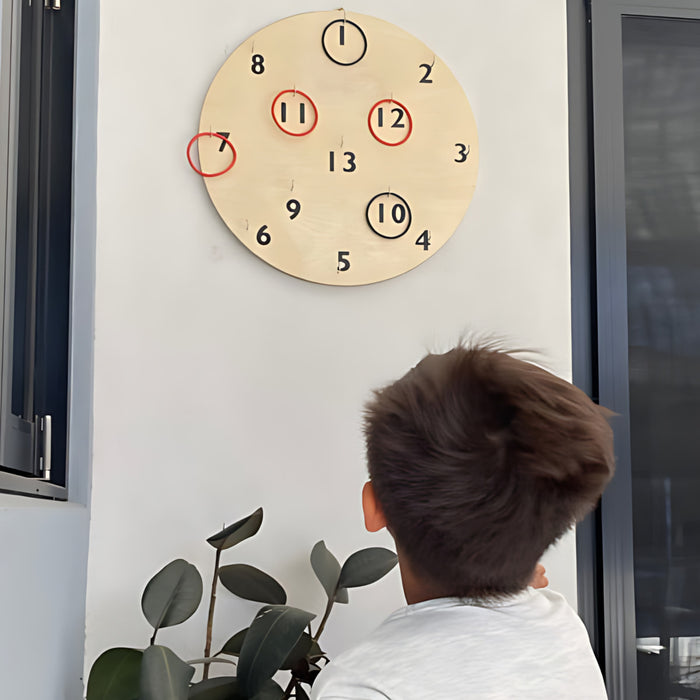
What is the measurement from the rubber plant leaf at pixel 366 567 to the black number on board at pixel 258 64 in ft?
2.83

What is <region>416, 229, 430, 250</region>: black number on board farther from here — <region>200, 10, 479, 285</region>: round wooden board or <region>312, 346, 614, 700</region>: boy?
<region>312, 346, 614, 700</region>: boy

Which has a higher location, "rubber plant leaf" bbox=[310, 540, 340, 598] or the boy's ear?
the boy's ear

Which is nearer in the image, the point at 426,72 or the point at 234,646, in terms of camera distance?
the point at 234,646

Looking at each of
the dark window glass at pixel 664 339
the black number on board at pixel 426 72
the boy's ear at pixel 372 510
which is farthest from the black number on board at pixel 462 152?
the boy's ear at pixel 372 510

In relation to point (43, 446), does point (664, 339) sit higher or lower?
higher

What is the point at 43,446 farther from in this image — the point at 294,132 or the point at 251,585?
the point at 294,132

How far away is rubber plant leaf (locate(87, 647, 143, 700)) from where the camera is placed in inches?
40.3

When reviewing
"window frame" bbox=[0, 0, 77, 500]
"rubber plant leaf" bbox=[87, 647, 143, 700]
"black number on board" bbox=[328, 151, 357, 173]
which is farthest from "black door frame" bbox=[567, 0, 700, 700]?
"window frame" bbox=[0, 0, 77, 500]

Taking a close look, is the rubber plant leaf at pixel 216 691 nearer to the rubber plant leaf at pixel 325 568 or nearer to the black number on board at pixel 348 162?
the rubber plant leaf at pixel 325 568

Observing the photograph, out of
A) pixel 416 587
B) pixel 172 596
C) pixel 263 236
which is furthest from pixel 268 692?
pixel 263 236

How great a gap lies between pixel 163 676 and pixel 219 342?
2.16 feet

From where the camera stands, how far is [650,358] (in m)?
1.64

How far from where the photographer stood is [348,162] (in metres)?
1.49

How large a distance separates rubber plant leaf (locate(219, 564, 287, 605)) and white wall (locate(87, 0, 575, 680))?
0.43ft
